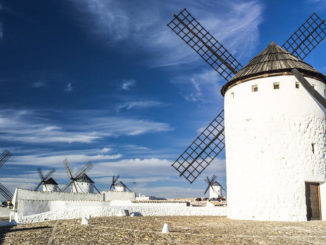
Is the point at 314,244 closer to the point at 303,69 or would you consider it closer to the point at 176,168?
the point at 303,69

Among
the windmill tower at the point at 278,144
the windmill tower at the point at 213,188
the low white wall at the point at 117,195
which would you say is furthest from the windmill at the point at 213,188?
the windmill tower at the point at 278,144

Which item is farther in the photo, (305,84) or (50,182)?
(50,182)

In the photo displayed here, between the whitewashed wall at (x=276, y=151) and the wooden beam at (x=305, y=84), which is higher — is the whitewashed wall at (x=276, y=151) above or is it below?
below

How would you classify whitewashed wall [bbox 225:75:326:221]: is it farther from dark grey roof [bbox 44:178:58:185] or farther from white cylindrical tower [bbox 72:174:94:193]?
dark grey roof [bbox 44:178:58:185]

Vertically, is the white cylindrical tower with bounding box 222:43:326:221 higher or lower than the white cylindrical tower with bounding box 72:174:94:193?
higher

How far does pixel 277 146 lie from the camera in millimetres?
12234

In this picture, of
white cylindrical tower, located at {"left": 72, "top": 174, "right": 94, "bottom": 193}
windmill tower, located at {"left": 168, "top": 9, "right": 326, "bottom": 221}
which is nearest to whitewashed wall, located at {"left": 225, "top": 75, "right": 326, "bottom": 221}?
windmill tower, located at {"left": 168, "top": 9, "right": 326, "bottom": 221}

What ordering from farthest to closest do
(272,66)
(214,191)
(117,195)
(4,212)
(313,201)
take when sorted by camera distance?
(214,191), (4,212), (117,195), (272,66), (313,201)

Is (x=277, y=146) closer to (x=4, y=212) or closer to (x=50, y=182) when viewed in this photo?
(x=50, y=182)

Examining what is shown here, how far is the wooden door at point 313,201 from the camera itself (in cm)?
1204

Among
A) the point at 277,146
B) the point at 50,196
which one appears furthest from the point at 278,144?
the point at 50,196

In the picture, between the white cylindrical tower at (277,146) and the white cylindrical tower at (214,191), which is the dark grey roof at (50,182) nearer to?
the white cylindrical tower at (214,191)

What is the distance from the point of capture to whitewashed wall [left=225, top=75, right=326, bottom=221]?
11883 millimetres

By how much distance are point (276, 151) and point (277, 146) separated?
21 cm
